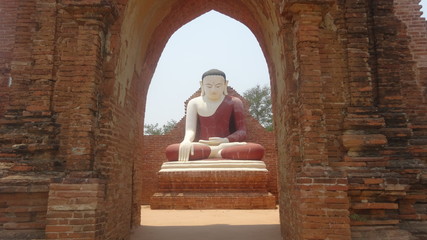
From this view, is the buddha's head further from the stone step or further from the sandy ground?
the sandy ground

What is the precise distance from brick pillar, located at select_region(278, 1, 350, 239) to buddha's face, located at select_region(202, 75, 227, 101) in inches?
380

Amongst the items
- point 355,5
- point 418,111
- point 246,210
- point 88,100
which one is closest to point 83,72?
point 88,100

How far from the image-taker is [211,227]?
7.48 m

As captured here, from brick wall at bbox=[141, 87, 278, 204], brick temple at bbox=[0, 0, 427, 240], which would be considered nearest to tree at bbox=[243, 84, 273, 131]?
brick wall at bbox=[141, 87, 278, 204]

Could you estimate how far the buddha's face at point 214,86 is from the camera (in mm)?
14938

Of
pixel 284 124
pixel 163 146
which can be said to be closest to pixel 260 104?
pixel 163 146

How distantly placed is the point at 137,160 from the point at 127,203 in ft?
3.71

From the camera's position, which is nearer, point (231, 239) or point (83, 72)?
point (83, 72)

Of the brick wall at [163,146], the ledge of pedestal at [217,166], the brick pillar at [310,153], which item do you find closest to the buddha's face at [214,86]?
the brick wall at [163,146]

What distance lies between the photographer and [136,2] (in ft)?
19.3

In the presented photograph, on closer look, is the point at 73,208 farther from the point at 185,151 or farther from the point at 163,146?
the point at 163,146

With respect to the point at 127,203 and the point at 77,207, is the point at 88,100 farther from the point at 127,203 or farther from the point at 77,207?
the point at 127,203

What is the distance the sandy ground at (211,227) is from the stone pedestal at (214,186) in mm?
1071

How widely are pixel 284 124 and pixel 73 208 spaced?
10.8 feet
